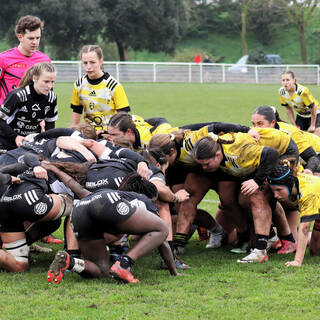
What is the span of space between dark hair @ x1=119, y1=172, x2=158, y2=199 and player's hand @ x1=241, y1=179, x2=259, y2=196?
1.01 m

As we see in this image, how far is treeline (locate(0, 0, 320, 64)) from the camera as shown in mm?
46250

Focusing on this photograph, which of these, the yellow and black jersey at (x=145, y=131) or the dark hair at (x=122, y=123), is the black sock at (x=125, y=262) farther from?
the yellow and black jersey at (x=145, y=131)

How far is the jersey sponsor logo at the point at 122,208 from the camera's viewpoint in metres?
5.28

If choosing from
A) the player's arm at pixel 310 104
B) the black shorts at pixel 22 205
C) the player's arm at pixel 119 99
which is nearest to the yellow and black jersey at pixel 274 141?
the player's arm at pixel 119 99

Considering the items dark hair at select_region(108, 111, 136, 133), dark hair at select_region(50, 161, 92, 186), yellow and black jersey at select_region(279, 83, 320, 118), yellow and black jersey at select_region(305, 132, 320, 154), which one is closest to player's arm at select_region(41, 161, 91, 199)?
dark hair at select_region(50, 161, 92, 186)

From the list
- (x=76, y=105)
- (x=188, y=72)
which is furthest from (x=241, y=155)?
(x=188, y=72)

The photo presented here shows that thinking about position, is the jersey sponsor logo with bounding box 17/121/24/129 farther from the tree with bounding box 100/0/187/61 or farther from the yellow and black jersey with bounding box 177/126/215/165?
the tree with bounding box 100/0/187/61

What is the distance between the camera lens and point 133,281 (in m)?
5.42

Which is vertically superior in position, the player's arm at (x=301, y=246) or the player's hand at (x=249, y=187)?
the player's hand at (x=249, y=187)

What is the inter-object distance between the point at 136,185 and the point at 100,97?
2.35 meters

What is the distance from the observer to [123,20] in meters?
49.7

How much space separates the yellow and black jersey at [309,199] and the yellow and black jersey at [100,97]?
2.56 meters

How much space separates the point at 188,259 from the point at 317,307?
79.7 inches

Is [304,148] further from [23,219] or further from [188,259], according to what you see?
[23,219]
